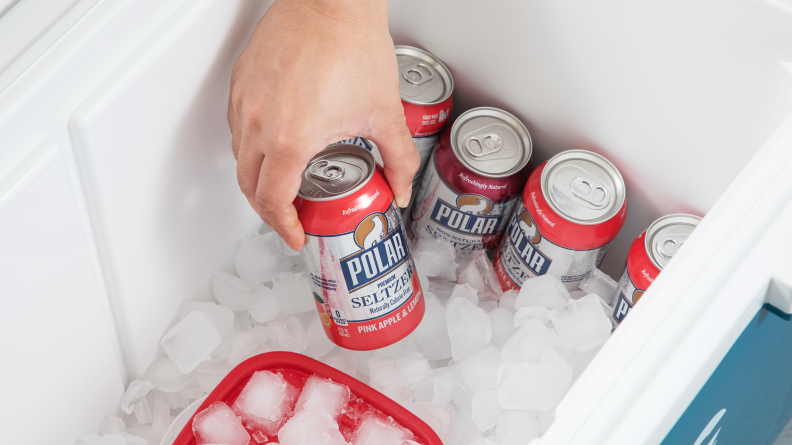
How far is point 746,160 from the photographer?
88cm

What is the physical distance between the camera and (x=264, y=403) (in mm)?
883

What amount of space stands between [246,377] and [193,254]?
22 cm

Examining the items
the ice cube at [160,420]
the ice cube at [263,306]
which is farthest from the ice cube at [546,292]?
the ice cube at [160,420]

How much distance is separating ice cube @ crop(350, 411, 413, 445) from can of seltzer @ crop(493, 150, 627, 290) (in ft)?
1.18

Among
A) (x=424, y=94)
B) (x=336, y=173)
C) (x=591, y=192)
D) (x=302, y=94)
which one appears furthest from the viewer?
(x=424, y=94)

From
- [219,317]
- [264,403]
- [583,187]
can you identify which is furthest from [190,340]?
[583,187]

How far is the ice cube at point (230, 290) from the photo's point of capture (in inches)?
42.0

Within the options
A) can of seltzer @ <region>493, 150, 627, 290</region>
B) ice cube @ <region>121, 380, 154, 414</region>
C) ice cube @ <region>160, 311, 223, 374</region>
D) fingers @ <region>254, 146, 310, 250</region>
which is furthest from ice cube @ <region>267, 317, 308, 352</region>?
can of seltzer @ <region>493, 150, 627, 290</region>

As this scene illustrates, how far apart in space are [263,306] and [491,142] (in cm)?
50

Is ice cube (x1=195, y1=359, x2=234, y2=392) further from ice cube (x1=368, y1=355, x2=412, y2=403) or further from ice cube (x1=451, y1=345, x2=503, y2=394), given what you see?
ice cube (x1=451, y1=345, x2=503, y2=394)

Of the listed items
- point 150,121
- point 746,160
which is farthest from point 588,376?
point 150,121

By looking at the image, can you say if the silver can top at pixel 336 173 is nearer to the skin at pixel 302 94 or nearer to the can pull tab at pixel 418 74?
the skin at pixel 302 94

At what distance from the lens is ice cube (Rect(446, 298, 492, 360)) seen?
0.99 m

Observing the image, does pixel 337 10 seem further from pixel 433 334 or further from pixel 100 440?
pixel 100 440
